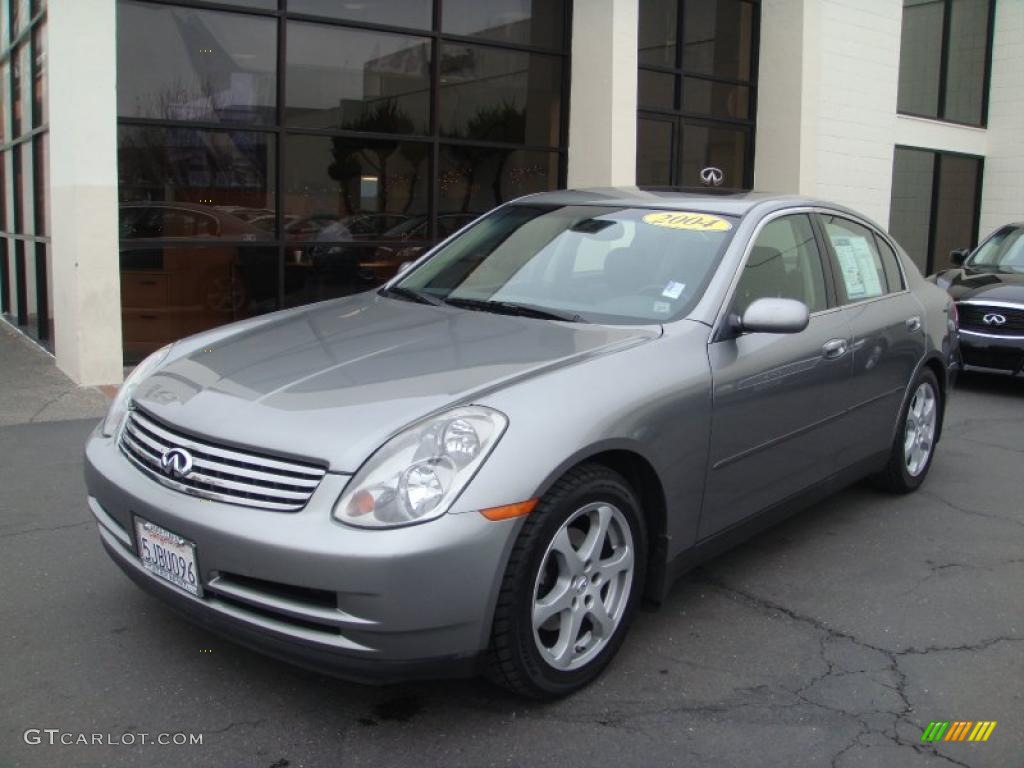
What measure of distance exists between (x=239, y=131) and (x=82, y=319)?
2.30 metres

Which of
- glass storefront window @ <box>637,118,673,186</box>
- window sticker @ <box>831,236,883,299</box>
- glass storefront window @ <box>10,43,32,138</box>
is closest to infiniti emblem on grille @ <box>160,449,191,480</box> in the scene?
window sticker @ <box>831,236,883,299</box>

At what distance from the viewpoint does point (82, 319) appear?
7793 millimetres

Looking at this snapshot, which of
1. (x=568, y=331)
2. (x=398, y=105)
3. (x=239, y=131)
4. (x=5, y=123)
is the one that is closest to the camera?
(x=568, y=331)

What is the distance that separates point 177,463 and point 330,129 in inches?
278

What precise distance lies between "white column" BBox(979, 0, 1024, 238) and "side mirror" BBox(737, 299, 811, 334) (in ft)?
47.3

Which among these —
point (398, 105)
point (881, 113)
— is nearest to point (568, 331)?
point (398, 105)

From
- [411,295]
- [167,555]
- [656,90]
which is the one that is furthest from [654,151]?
[167,555]

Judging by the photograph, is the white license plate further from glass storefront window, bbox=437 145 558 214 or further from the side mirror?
glass storefront window, bbox=437 145 558 214

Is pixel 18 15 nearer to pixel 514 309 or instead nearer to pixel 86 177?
pixel 86 177

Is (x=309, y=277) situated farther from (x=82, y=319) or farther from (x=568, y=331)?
(x=568, y=331)

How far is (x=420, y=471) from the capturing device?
2.85 meters

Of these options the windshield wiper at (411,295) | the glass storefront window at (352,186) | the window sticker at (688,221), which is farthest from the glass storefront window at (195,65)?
the window sticker at (688,221)

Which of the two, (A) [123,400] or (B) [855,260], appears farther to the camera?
(B) [855,260]

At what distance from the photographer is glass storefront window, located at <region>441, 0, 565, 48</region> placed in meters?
10.4
